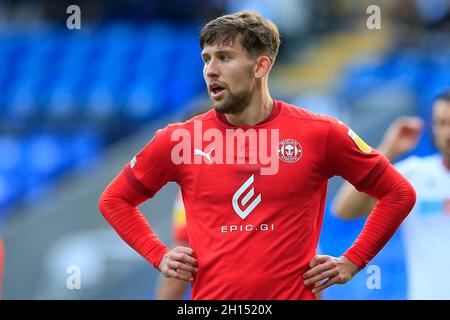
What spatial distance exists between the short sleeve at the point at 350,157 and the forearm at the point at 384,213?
1.8 inches

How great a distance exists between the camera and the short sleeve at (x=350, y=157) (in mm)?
4266

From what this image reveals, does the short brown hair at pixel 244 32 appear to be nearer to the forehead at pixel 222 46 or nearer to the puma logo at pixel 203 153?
the forehead at pixel 222 46

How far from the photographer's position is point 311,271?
4.17 meters

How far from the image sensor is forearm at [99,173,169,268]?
4.39m

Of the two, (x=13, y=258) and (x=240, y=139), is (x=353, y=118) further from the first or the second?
(x=240, y=139)

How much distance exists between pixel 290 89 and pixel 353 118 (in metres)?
1.99

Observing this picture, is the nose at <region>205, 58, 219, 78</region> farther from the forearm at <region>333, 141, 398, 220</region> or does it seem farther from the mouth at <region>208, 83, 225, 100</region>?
the forearm at <region>333, 141, 398, 220</region>

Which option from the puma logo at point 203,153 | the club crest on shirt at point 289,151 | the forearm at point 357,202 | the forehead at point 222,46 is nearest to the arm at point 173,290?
the forearm at point 357,202

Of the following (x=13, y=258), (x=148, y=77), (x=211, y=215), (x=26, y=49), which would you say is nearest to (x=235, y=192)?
(x=211, y=215)

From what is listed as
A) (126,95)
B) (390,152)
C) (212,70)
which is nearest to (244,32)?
(212,70)

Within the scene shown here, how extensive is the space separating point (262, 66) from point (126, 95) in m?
7.64

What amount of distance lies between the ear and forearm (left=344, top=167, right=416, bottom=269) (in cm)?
67
